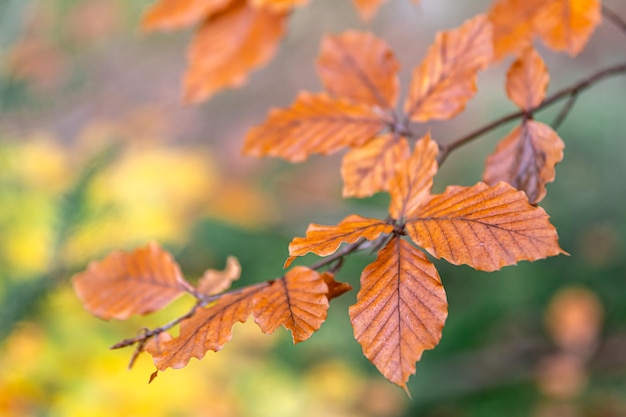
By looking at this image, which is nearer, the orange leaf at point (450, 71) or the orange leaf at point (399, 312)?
the orange leaf at point (399, 312)

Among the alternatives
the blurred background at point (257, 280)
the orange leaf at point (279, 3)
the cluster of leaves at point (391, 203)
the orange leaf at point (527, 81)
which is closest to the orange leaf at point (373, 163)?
the cluster of leaves at point (391, 203)

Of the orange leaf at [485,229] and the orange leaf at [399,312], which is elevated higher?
the orange leaf at [485,229]

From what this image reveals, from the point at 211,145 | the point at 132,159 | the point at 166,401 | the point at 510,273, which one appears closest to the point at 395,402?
the point at 510,273

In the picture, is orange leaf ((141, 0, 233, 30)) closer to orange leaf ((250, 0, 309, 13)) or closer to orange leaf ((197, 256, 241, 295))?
orange leaf ((250, 0, 309, 13))

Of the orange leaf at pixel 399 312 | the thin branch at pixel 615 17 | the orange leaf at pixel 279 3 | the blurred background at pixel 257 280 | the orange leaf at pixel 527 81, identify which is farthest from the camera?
the blurred background at pixel 257 280

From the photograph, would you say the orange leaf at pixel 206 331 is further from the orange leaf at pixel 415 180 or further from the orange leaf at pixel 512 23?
the orange leaf at pixel 512 23

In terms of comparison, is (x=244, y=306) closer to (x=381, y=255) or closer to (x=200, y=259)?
(x=381, y=255)
